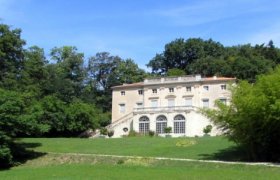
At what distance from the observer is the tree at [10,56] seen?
4491cm

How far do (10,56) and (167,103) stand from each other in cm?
3443

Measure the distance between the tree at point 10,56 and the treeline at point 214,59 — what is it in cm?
4133

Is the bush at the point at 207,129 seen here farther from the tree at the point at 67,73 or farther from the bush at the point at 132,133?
the tree at the point at 67,73

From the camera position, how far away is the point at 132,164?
3084 cm

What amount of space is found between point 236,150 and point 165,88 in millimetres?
42788

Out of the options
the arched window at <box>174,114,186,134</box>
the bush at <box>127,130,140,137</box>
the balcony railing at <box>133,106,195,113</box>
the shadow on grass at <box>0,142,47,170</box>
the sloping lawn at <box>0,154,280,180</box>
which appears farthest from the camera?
the balcony railing at <box>133,106,195,113</box>

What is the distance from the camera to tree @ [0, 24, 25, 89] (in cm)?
4491

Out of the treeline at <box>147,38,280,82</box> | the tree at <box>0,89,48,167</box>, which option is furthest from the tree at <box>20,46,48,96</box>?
the treeline at <box>147,38,280,82</box>

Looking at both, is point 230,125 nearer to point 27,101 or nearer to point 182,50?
point 27,101

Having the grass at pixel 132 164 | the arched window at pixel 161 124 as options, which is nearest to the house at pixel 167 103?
the arched window at pixel 161 124

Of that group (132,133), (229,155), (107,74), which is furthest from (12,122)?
(107,74)

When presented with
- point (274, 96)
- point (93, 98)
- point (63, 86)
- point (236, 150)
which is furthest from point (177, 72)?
point (274, 96)

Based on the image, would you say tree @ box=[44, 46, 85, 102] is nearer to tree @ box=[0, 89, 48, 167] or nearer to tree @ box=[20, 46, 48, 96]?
tree @ box=[20, 46, 48, 96]

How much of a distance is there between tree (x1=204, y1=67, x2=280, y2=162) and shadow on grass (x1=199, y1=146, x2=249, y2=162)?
733 millimetres
